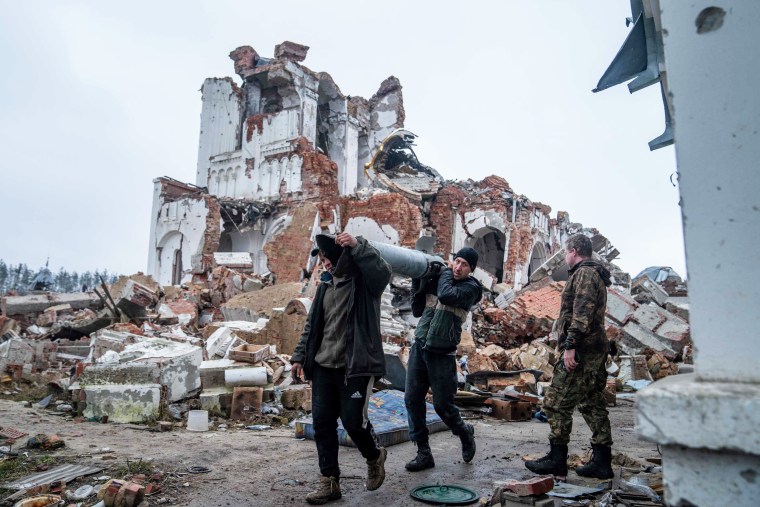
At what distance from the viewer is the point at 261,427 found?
5727mm

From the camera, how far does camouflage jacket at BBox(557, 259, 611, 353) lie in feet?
12.5

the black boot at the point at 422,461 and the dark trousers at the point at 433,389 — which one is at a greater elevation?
the dark trousers at the point at 433,389

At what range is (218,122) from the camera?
2744cm

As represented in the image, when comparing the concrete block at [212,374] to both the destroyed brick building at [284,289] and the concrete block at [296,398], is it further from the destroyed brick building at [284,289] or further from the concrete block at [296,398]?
the concrete block at [296,398]

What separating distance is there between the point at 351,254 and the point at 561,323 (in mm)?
1815

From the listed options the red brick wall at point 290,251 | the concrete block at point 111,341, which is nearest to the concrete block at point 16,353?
Result: the concrete block at point 111,341

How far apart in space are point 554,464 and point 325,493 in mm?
1713

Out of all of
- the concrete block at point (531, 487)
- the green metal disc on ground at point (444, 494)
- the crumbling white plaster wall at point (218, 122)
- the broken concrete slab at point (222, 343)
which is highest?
the crumbling white plaster wall at point (218, 122)

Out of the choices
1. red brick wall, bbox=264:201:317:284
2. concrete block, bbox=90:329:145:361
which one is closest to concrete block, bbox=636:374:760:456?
concrete block, bbox=90:329:145:361

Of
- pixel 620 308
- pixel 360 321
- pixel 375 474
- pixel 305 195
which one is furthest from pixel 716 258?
pixel 305 195

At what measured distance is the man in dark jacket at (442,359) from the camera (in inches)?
163

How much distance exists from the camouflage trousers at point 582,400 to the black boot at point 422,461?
3.09 feet

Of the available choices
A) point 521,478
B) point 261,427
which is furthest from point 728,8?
point 261,427

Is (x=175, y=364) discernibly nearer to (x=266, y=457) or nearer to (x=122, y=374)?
(x=122, y=374)
